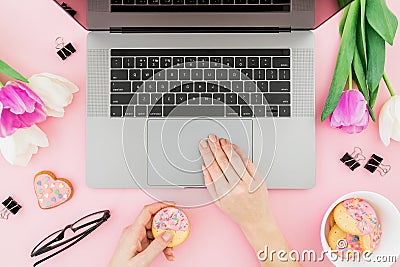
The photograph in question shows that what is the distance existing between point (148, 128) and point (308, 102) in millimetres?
316

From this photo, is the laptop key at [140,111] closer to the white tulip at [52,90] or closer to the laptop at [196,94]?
the laptop at [196,94]

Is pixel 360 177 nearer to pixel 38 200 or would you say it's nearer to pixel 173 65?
pixel 173 65

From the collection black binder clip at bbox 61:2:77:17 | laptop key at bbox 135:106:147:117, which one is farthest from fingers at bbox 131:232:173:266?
black binder clip at bbox 61:2:77:17

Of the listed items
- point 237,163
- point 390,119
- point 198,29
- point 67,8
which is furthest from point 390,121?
point 67,8

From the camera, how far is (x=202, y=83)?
106 cm

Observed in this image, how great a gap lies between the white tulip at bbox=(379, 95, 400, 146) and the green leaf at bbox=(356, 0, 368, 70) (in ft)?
0.30

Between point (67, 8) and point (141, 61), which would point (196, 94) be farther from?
point (67, 8)

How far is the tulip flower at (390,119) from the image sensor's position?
108 centimetres

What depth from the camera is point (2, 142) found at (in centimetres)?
106

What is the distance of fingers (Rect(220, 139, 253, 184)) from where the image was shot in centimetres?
105

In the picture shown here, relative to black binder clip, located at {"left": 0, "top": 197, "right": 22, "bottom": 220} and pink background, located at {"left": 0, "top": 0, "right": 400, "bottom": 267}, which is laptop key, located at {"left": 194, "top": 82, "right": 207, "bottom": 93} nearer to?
pink background, located at {"left": 0, "top": 0, "right": 400, "bottom": 267}

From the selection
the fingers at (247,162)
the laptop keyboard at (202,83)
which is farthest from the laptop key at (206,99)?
the fingers at (247,162)

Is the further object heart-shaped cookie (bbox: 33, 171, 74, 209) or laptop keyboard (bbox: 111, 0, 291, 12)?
heart-shaped cookie (bbox: 33, 171, 74, 209)

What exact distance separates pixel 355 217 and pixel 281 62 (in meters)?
0.32
